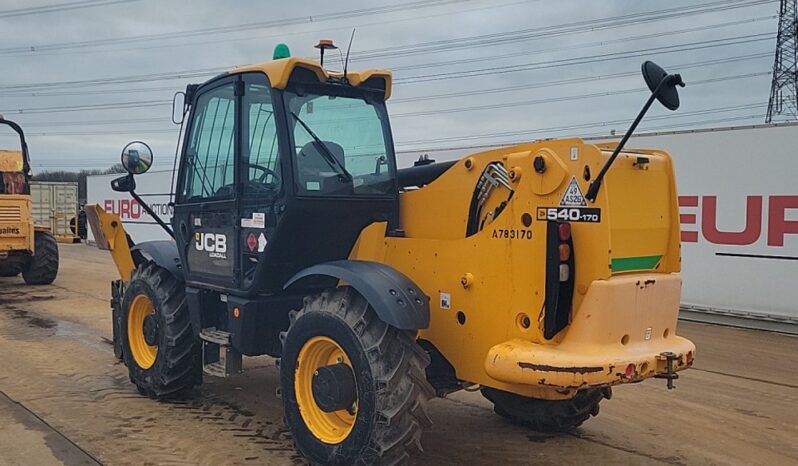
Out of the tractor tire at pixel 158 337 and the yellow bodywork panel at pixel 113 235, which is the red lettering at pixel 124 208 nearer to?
the yellow bodywork panel at pixel 113 235

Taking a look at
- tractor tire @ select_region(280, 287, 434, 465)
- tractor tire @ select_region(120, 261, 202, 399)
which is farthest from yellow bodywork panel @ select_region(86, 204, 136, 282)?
tractor tire @ select_region(280, 287, 434, 465)

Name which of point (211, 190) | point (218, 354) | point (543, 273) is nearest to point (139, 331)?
point (218, 354)

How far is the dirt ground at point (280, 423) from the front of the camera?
191 inches

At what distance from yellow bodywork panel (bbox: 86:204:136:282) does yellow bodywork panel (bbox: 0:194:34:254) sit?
7.66m

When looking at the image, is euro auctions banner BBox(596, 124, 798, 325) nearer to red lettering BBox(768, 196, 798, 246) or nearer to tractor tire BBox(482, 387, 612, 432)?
red lettering BBox(768, 196, 798, 246)

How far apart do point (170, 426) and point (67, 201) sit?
28407 mm

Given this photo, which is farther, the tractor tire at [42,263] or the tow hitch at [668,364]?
the tractor tire at [42,263]

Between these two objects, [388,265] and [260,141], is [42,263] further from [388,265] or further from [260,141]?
[388,265]

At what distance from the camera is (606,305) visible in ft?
12.3

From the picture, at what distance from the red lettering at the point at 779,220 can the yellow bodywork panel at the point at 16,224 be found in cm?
1244

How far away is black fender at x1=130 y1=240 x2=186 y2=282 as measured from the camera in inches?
237

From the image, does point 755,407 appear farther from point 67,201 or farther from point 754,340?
point 67,201

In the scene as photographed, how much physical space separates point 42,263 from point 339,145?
11.3m

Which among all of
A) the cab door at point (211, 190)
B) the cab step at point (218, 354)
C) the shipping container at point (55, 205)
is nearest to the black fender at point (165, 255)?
the cab door at point (211, 190)
